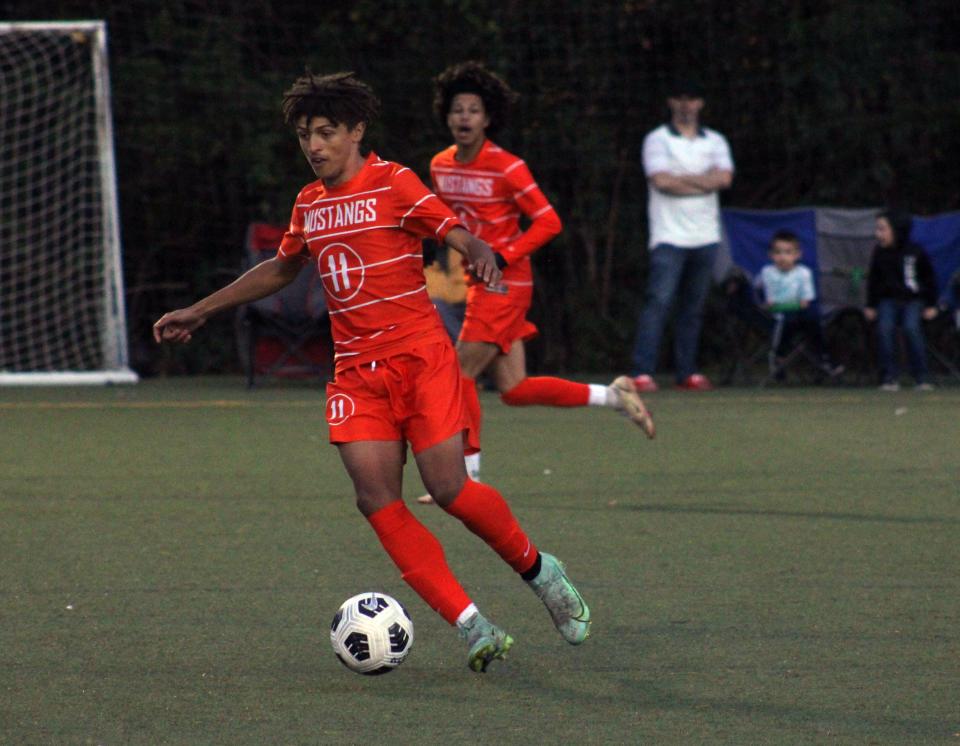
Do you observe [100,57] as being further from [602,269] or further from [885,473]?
[885,473]

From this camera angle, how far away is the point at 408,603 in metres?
5.02

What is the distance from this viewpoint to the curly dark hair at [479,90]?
7.12m

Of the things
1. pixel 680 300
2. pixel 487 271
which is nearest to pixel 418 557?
pixel 487 271

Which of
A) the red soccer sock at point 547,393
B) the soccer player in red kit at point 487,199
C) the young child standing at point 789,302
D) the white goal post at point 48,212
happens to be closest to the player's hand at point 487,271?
the soccer player in red kit at point 487,199

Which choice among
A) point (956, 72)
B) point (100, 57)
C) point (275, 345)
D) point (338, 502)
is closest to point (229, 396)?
point (275, 345)

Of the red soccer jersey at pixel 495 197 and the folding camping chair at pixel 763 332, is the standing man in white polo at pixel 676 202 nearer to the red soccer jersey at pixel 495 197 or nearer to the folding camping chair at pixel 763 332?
the folding camping chair at pixel 763 332

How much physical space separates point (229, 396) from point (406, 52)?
3.79 metres

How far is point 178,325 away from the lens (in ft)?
14.8

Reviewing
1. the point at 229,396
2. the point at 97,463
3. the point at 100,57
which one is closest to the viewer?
the point at 97,463

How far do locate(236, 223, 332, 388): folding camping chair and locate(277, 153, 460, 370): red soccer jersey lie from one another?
26.9ft

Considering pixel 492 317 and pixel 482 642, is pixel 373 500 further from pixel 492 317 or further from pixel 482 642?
pixel 492 317

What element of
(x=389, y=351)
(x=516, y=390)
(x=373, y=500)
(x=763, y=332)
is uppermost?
(x=389, y=351)

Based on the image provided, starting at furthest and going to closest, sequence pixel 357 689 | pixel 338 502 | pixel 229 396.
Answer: pixel 229 396
pixel 338 502
pixel 357 689

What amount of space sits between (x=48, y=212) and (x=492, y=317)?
26.8 feet
